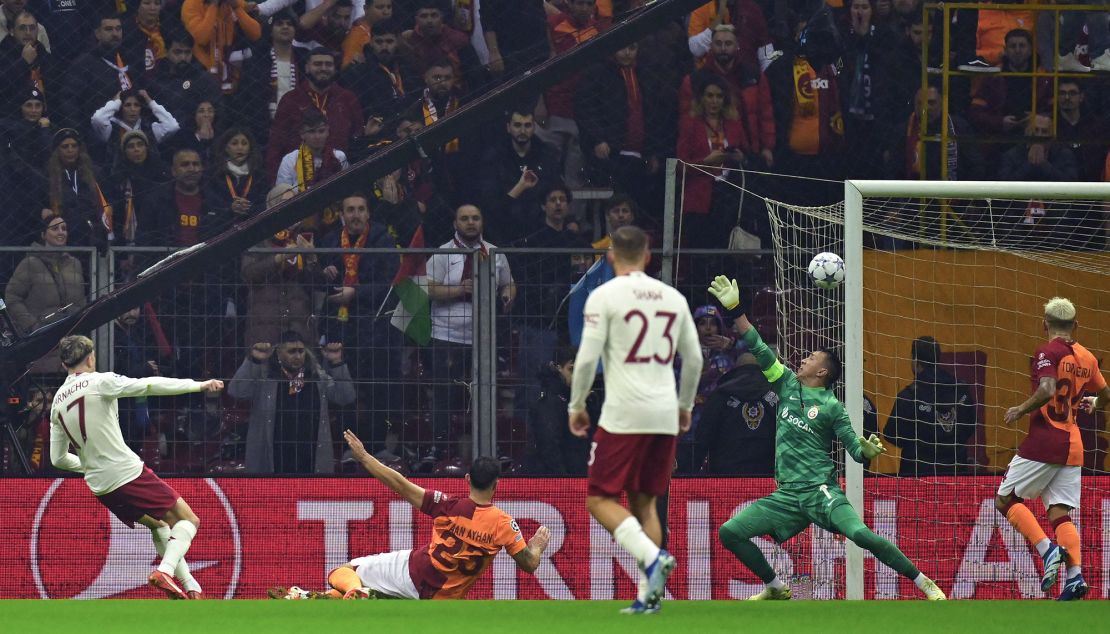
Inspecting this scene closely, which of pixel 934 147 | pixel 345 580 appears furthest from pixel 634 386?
pixel 934 147

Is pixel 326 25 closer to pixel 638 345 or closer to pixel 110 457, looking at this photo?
pixel 110 457

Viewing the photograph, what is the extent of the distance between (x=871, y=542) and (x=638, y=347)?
10.4 ft

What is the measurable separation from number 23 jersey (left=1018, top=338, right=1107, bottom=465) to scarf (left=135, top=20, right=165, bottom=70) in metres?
8.08

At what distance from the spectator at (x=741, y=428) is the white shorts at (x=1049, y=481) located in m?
2.06

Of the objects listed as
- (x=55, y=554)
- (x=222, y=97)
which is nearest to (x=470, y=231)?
(x=222, y=97)

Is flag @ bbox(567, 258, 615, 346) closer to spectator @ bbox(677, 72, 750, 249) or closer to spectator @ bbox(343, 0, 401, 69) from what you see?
spectator @ bbox(677, 72, 750, 249)

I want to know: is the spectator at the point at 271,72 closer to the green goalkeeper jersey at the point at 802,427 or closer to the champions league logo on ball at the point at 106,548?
the champions league logo on ball at the point at 106,548

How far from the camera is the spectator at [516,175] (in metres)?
13.2

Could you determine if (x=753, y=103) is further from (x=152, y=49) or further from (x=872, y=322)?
(x=152, y=49)

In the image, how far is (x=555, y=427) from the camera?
38.4 ft

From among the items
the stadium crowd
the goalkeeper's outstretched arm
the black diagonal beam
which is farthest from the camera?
the stadium crowd

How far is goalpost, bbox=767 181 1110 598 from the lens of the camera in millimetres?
11516

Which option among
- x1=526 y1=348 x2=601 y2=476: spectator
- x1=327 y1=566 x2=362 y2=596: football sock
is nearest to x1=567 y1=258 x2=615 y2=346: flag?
x1=526 y1=348 x2=601 y2=476: spectator

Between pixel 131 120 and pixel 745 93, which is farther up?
pixel 745 93
